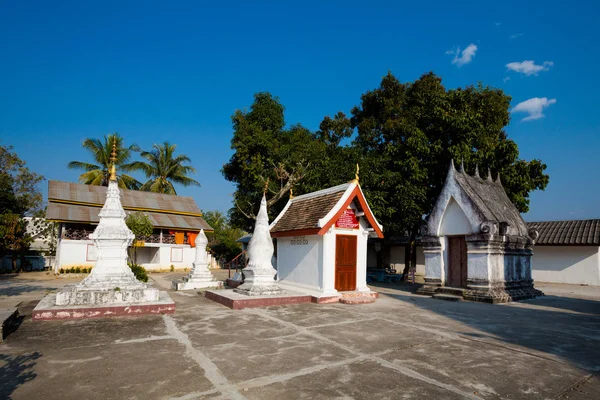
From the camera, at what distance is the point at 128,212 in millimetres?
26391

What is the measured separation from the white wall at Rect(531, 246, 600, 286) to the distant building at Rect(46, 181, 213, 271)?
77.6 feet

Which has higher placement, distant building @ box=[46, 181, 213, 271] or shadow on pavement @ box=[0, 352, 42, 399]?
distant building @ box=[46, 181, 213, 271]

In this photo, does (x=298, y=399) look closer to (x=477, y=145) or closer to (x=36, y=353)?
(x=36, y=353)

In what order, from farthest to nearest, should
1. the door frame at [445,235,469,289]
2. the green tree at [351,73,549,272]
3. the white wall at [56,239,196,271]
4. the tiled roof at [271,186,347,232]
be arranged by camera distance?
the white wall at [56,239,196,271], the green tree at [351,73,549,272], the door frame at [445,235,469,289], the tiled roof at [271,186,347,232]

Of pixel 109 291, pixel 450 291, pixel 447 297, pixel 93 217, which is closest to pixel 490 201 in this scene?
pixel 450 291

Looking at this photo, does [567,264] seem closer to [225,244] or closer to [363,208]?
[363,208]

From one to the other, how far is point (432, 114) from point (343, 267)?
989 centimetres

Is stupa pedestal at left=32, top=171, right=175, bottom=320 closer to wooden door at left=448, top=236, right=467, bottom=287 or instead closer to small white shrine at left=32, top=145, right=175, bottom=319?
small white shrine at left=32, top=145, right=175, bottom=319

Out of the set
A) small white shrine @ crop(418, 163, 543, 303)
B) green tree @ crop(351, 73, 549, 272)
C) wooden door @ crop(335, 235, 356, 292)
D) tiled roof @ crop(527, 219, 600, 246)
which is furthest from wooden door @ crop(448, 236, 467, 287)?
tiled roof @ crop(527, 219, 600, 246)

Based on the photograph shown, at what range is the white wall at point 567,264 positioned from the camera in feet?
67.6

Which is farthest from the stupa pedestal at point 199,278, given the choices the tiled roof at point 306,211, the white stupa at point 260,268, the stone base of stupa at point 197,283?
the white stupa at point 260,268

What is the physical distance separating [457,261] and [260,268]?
7.68 meters

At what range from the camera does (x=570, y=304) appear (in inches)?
481

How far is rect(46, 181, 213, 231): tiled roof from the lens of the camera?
25062 millimetres
